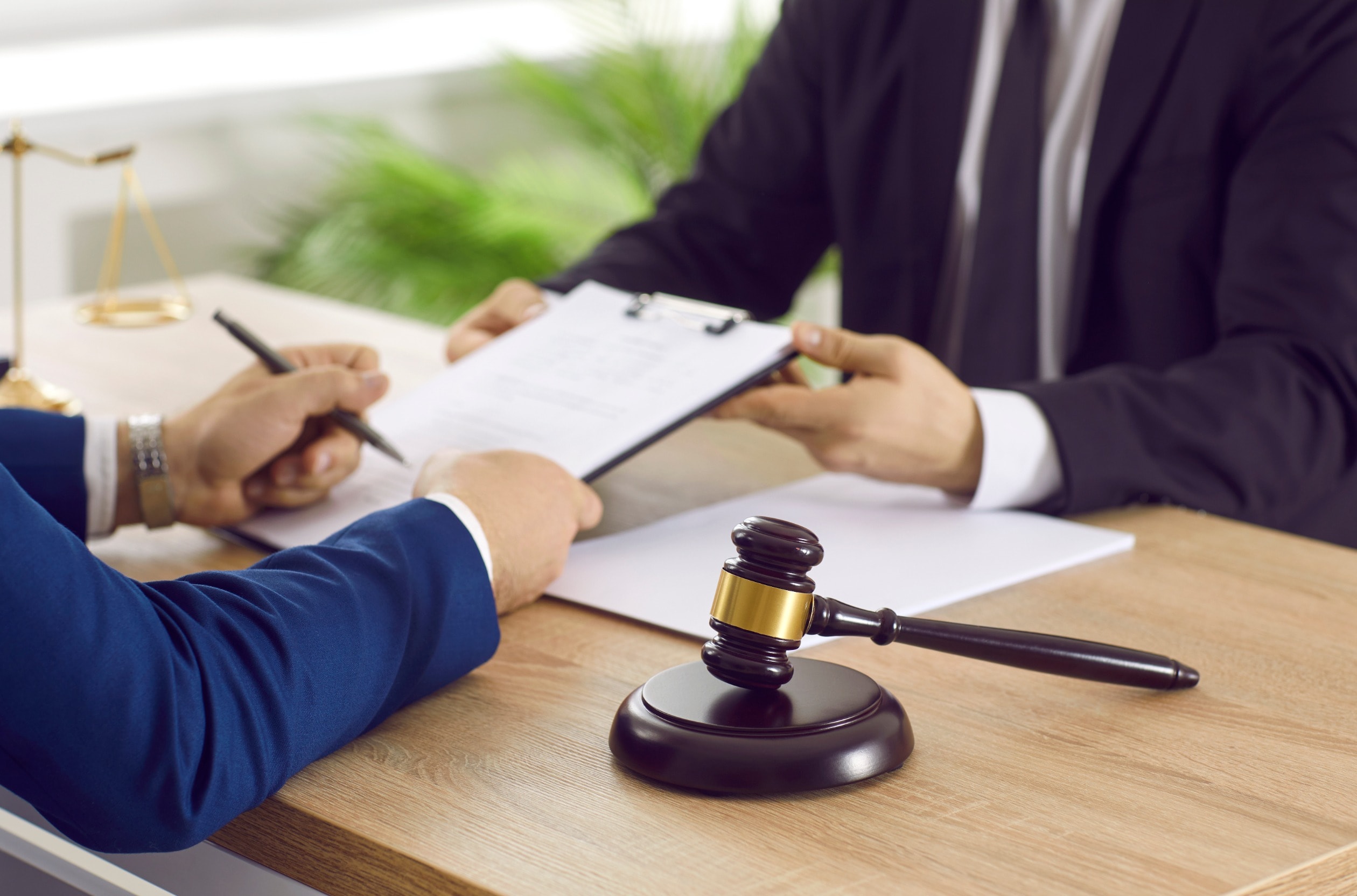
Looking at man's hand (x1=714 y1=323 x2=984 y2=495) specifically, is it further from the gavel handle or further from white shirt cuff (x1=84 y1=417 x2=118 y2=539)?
white shirt cuff (x1=84 y1=417 x2=118 y2=539)

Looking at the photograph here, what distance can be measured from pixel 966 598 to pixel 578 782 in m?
0.35

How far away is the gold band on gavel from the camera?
66cm

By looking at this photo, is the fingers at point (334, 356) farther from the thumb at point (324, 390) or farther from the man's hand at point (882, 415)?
the man's hand at point (882, 415)

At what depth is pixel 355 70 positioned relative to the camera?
10.6ft

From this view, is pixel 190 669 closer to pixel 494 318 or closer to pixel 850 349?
pixel 850 349

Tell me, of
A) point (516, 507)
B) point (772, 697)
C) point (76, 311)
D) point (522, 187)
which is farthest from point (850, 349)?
point (522, 187)

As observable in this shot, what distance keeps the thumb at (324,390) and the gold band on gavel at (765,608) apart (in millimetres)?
496

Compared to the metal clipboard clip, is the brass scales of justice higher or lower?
lower

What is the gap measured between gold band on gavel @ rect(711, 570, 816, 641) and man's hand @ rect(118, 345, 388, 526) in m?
0.49

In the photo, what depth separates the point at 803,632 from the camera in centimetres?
67

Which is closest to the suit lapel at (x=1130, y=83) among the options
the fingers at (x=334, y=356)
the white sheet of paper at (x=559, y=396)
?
the white sheet of paper at (x=559, y=396)

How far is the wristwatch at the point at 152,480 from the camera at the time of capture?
101cm

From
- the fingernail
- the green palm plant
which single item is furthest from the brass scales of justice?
the green palm plant

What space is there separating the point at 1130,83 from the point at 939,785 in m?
1.08
